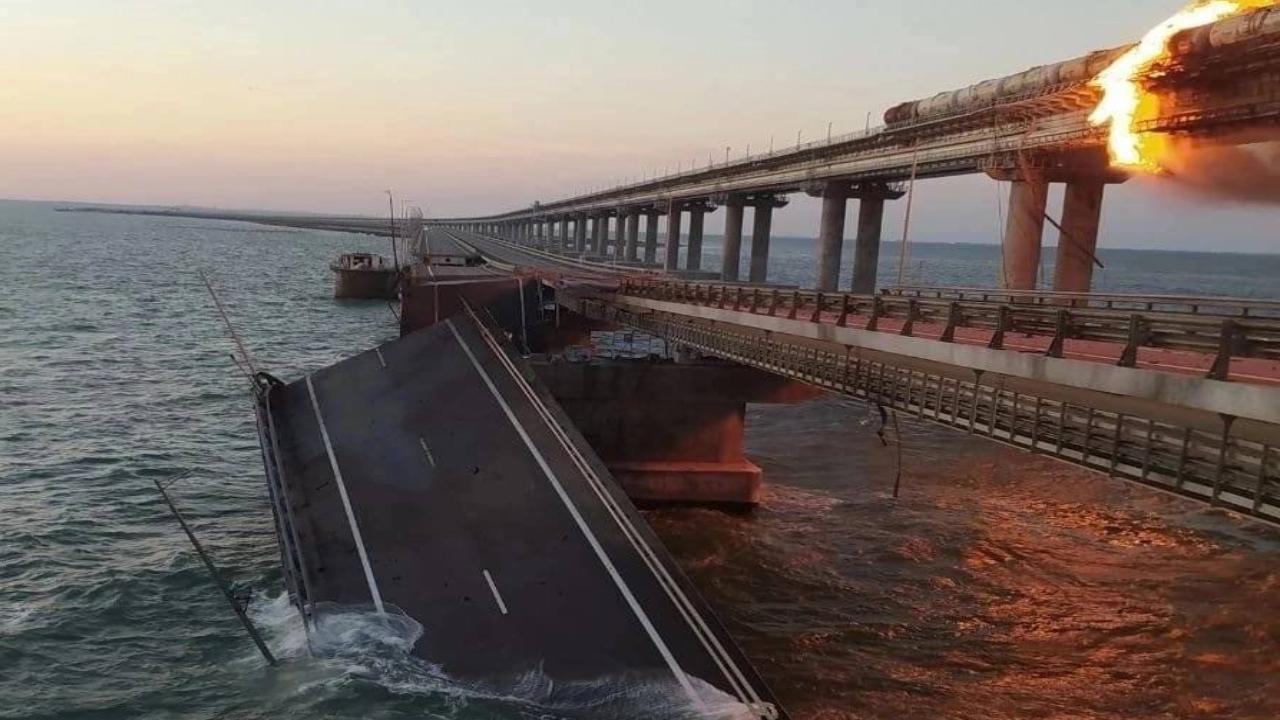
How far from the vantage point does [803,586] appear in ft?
86.6

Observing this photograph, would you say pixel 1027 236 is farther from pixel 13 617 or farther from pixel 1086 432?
pixel 13 617

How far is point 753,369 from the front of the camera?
114 ft

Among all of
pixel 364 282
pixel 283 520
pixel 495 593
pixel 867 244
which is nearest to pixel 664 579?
pixel 495 593

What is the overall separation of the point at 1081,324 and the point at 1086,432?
4.55 m

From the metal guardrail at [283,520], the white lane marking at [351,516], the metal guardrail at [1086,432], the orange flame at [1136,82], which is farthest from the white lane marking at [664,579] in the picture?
the orange flame at [1136,82]

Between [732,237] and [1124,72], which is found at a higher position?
[1124,72]

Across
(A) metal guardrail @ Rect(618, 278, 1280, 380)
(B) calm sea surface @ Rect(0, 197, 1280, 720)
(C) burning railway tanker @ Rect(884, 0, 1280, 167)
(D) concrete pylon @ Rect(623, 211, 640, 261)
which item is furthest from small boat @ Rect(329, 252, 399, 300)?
(A) metal guardrail @ Rect(618, 278, 1280, 380)

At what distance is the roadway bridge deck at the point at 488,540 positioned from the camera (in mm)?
19266

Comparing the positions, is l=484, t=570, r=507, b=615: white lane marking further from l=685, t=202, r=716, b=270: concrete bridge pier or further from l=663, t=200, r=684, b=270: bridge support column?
l=685, t=202, r=716, b=270: concrete bridge pier

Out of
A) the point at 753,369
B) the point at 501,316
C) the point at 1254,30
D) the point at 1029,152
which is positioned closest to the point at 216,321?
the point at 501,316

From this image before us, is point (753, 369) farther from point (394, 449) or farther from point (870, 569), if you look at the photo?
point (394, 449)

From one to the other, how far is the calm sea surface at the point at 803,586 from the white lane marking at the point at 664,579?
2052 millimetres

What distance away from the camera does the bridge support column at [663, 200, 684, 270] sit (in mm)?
117000

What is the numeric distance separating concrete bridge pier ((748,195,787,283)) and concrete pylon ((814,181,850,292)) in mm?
22131
